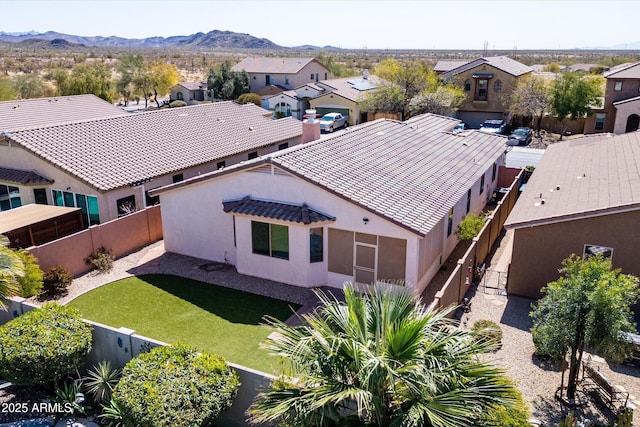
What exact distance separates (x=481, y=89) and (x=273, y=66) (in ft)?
97.9

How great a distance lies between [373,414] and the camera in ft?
24.7

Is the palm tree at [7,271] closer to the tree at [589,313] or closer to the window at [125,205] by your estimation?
the window at [125,205]

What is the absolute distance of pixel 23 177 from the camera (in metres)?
23.1

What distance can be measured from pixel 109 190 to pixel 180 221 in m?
3.42

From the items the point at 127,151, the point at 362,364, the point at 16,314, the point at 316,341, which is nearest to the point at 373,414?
the point at 362,364

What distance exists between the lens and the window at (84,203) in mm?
22453

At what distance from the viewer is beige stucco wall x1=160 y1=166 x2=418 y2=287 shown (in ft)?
56.3

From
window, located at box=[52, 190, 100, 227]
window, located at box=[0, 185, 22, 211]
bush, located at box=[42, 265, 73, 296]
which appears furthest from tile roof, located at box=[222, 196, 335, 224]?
window, located at box=[0, 185, 22, 211]

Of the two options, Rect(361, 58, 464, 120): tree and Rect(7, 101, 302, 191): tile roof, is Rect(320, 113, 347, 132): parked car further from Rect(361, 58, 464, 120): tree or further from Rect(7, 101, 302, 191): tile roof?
Rect(7, 101, 302, 191): tile roof

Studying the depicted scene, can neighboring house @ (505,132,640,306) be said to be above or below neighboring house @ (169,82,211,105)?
below

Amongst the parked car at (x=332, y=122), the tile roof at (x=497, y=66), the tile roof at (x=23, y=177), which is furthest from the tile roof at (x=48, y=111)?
the tile roof at (x=497, y=66)

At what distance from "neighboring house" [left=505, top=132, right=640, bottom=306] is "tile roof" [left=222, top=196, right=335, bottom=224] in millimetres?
6724

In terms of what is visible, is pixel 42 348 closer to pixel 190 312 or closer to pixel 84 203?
pixel 190 312

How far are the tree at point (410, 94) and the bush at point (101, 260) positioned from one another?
1439 inches
